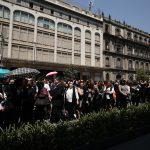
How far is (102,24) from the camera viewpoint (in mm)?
56281

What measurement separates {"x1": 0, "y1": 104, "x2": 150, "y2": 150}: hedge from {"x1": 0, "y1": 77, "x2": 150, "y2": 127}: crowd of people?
3.25ft

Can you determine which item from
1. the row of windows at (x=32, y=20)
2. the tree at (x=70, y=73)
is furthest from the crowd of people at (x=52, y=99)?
the tree at (x=70, y=73)

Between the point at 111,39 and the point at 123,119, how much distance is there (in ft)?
169

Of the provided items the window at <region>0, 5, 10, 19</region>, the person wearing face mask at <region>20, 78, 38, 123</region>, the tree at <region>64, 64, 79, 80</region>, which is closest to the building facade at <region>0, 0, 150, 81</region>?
the window at <region>0, 5, 10, 19</region>

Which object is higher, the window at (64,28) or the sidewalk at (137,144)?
the window at (64,28)

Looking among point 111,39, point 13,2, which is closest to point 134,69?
point 111,39

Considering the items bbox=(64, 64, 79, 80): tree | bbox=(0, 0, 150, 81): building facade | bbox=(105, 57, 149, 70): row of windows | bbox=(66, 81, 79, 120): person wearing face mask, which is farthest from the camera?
bbox=(105, 57, 149, 70): row of windows

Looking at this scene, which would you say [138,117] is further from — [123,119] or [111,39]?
[111,39]

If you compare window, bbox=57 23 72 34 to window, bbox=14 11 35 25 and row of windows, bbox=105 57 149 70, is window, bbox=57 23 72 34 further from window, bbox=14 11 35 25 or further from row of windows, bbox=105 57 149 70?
row of windows, bbox=105 57 149 70

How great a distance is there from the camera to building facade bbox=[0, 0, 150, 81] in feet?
127

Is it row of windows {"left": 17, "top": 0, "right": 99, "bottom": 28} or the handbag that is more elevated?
row of windows {"left": 17, "top": 0, "right": 99, "bottom": 28}

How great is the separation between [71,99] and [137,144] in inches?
168

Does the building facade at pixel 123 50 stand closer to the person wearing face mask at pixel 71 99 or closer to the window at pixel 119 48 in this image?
the window at pixel 119 48

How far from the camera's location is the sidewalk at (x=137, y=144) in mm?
8086
